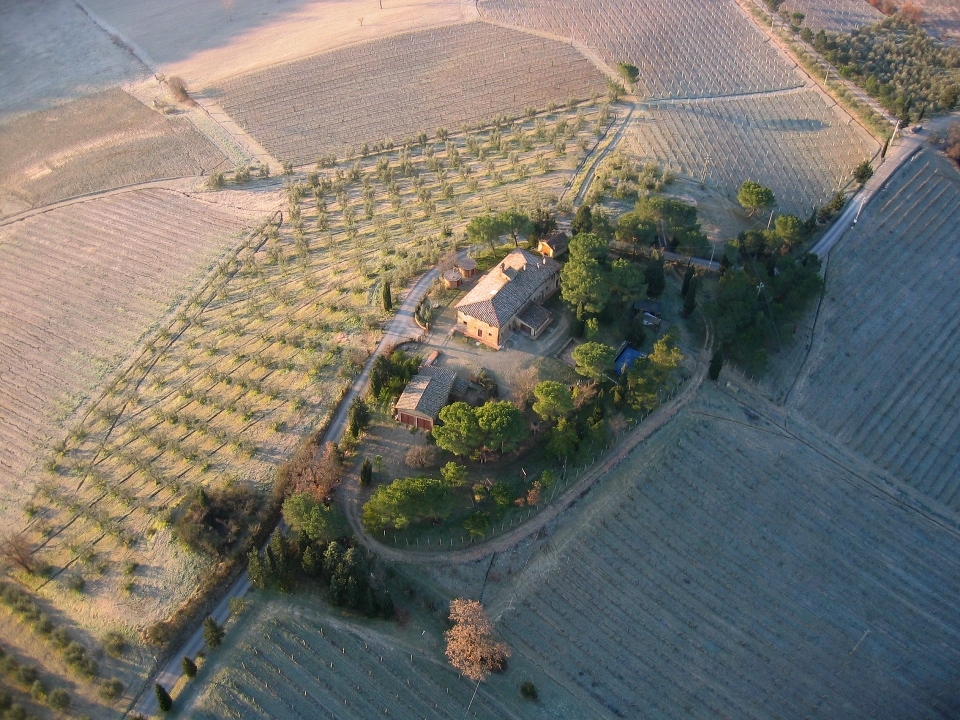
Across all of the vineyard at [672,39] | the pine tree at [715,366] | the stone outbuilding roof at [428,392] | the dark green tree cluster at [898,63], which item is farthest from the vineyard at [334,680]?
the dark green tree cluster at [898,63]

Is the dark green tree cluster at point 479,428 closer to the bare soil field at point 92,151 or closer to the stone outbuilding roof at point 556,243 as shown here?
the stone outbuilding roof at point 556,243

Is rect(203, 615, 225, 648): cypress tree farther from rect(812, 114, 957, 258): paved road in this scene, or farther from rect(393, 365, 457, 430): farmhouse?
rect(812, 114, 957, 258): paved road

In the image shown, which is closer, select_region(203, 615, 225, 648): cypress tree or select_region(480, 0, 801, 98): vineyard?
select_region(203, 615, 225, 648): cypress tree

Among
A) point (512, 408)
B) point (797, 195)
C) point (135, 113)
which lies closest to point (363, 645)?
point (512, 408)

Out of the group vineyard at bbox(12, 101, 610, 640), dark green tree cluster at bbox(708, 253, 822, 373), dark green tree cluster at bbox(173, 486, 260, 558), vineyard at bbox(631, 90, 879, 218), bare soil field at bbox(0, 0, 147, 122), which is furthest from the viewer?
bare soil field at bbox(0, 0, 147, 122)

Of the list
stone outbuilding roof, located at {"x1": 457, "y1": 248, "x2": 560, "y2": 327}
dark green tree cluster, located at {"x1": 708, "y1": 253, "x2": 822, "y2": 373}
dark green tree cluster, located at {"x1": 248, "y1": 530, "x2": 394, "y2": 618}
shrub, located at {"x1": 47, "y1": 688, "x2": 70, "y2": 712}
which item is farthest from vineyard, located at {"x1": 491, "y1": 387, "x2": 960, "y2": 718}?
shrub, located at {"x1": 47, "y1": 688, "x2": 70, "y2": 712}

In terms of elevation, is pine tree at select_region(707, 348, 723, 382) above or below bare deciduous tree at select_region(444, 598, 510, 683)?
above

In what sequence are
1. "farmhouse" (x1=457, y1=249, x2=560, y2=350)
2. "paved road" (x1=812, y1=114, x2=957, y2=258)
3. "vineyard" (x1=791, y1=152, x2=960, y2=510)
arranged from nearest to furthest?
"farmhouse" (x1=457, y1=249, x2=560, y2=350), "vineyard" (x1=791, y1=152, x2=960, y2=510), "paved road" (x1=812, y1=114, x2=957, y2=258)

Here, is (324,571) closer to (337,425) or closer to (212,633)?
(212,633)
